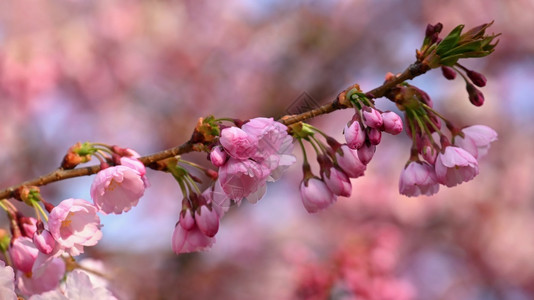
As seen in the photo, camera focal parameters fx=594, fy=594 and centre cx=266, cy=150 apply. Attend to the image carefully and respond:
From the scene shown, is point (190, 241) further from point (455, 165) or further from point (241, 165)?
point (455, 165)

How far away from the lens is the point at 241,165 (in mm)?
1153

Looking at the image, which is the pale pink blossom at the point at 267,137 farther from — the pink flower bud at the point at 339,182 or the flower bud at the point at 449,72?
the flower bud at the point at 449,72

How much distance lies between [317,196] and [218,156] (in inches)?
11.3

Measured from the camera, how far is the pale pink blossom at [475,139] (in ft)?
4.36

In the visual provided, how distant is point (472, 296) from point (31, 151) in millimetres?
4682

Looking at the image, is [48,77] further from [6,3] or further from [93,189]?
[93,189]

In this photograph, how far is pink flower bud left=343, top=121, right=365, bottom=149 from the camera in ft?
3.79

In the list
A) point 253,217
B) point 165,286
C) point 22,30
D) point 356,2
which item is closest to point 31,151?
point 22,30

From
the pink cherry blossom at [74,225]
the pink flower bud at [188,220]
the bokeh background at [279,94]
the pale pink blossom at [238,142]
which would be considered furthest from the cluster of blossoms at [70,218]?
the bokeh background at [279,94]

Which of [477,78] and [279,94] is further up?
[279,94]

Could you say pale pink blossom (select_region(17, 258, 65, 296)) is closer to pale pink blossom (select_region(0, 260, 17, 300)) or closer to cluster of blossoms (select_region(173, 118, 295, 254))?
pale pink blossom (select_region(0, 260, 17, 300))

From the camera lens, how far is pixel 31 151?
514 centimetres

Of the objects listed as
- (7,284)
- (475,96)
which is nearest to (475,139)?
(475,96)

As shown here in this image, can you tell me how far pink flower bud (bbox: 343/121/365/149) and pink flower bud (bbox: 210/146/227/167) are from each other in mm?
247
